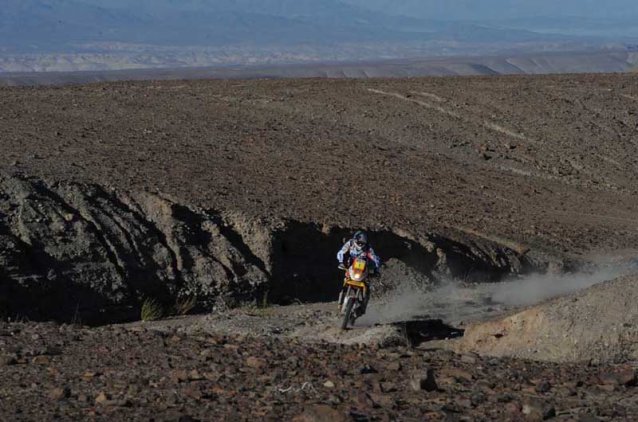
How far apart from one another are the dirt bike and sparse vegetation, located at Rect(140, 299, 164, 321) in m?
3.09

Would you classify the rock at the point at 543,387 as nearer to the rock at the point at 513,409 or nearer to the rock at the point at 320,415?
the rock at the point at 513,409

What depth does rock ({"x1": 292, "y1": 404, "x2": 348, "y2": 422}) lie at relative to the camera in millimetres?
8406

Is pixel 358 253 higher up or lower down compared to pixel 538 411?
lower down

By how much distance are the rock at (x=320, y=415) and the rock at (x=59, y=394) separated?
1788 millimetres

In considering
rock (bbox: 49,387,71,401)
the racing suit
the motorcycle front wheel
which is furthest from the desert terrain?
the racing suit

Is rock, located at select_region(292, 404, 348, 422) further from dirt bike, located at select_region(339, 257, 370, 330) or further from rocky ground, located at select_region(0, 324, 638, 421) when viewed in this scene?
dirt bike, located at select_region(339, 257, 370, 330)

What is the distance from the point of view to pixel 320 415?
8500mm

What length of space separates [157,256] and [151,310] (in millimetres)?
1121

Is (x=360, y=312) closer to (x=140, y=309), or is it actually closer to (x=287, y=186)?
(x=140, y=309)

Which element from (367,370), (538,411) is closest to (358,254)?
(367,370)

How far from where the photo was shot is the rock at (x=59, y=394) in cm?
929

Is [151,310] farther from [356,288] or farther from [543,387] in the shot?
[543,387]

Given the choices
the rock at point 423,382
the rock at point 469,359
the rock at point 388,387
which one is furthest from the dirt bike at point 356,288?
the rock at point 423,382

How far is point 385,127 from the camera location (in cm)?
2794
